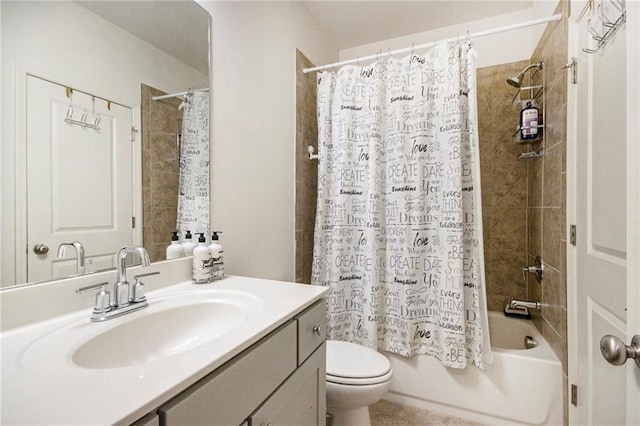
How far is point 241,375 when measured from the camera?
684 mm

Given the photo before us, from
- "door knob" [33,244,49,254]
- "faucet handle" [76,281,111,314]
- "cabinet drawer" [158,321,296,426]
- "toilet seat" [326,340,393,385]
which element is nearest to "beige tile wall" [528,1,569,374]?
"toilet seat" [326,340,393,385]

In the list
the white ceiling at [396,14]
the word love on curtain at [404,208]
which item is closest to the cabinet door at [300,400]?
the word love on curtain at [404,208]

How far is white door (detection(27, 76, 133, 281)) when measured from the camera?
31.0 inches

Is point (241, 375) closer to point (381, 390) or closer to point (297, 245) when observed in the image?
point (381, 390)

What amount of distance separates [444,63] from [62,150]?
181 cm

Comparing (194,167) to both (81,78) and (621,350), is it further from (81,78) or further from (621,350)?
(621,350)

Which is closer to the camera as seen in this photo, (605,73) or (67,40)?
(67,40)

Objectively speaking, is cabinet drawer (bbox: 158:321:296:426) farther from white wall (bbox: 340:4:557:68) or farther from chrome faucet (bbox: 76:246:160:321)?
white wall (bbox: 340:4:557:68)

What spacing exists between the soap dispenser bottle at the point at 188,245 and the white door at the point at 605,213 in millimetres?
1357

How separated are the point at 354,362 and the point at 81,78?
61.0 inches

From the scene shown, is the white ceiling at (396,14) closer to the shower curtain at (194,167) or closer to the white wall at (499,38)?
the white wall at (499,38)

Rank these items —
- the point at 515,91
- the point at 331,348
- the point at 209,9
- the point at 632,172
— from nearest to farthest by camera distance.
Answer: the point at 632,172 → the point at 209,9 → the point at 331,348 → the point at 515,91

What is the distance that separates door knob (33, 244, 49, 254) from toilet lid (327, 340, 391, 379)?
115cm

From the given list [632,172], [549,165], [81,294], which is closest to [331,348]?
[81,294]
